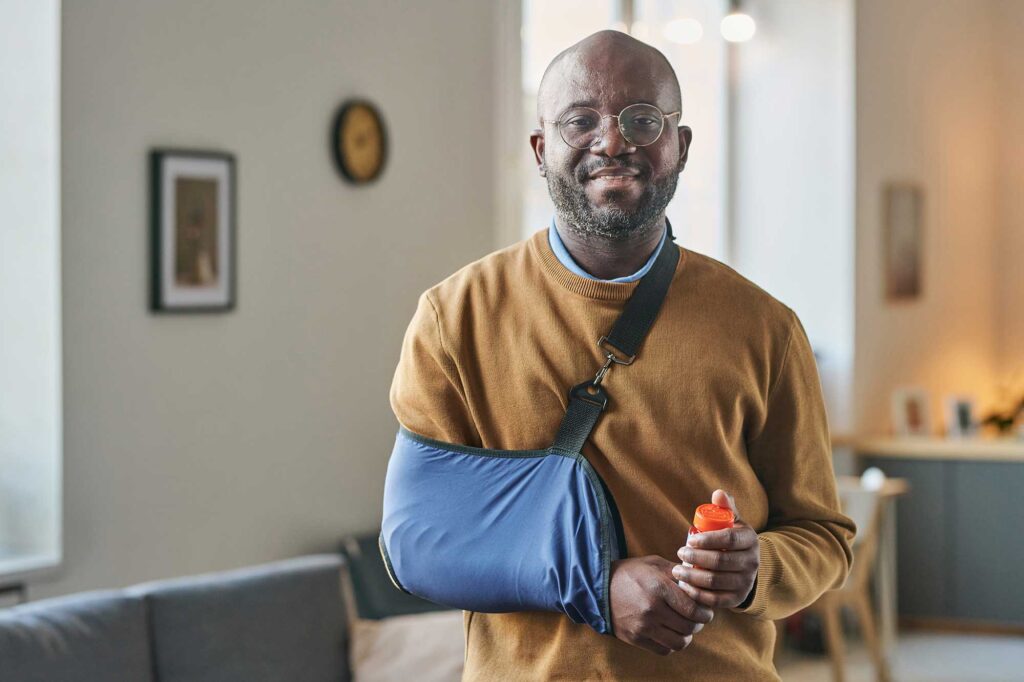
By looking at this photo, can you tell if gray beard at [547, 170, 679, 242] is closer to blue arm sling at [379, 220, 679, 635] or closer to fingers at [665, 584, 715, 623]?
blue arm sling at [379, 220, 679, 635]

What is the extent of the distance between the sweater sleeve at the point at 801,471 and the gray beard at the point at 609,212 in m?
0.22

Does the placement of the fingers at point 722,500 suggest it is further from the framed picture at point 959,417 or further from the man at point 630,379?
the framed picture at point 959,417

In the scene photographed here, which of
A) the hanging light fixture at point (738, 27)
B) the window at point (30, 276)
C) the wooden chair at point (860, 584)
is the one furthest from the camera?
the hanging light fixture at point (738, 27)

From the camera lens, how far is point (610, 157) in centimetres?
139

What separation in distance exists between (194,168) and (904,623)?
13.7 ft

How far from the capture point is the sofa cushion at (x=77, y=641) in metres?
2.29

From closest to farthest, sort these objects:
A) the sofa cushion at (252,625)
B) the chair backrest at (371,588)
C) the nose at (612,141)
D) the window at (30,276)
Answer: the nose at (612,141) < the sofa cushion at (252,625) < the window at (30,276) < the chair backrest at (371,588)

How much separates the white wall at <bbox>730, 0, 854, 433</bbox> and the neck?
479 centimetres

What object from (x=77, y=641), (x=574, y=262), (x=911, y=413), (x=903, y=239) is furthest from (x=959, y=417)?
(x=574, y=262)

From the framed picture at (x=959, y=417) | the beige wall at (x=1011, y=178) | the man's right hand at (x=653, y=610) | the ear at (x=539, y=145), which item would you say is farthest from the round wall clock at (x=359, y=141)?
the beige wall at (x=1011, y=178)

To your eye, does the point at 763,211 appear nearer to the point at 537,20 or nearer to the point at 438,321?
the point at 537,20

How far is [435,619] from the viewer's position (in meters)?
2.91

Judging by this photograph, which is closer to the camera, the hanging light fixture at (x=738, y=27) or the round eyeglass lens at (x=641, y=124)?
the round eyeglass lens at (x=641, y=124)

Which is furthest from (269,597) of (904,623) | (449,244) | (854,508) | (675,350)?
(904,623)
